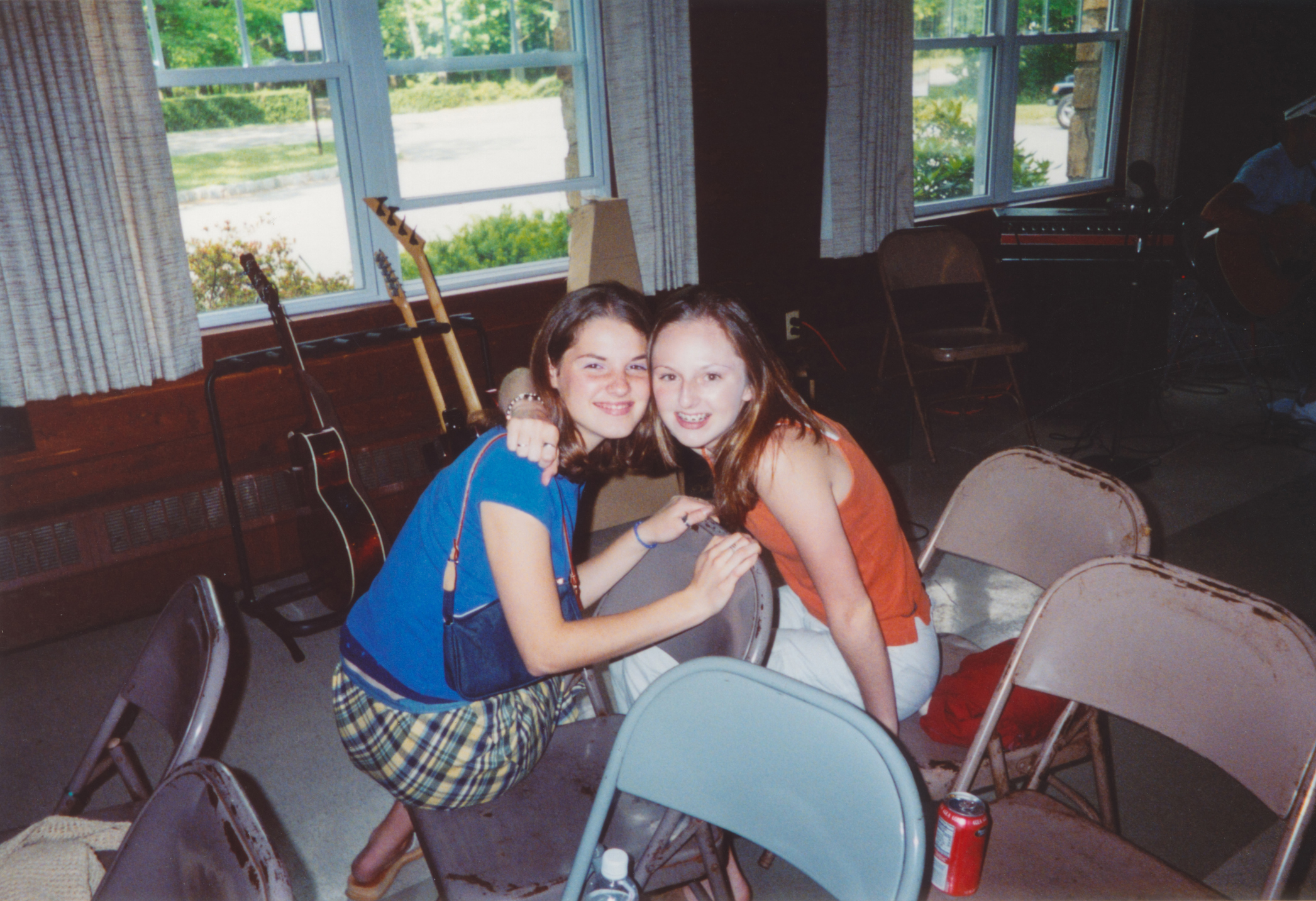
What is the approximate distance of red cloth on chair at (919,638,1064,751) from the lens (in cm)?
146

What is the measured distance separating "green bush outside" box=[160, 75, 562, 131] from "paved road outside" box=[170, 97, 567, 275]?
0.02 metres

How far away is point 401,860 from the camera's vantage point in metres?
1.77

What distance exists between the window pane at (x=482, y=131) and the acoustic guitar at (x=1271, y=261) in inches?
122

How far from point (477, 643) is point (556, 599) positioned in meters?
0.16

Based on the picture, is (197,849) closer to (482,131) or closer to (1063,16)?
(482,131)

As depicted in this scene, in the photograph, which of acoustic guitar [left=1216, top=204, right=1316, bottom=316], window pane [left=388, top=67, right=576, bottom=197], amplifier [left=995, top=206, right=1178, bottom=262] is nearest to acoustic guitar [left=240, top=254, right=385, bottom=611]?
window pane [left=388, top=67, right=576, bottom=197]

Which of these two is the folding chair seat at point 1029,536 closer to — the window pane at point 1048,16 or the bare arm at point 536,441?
the bare arm at point 536,441

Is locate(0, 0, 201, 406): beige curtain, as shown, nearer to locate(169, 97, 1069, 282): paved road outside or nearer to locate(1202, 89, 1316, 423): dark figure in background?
locate(169, 97, 1069, 282): paved road outside

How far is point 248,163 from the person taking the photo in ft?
10.4

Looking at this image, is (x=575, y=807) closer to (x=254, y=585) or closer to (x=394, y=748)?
(x=394, y=748)

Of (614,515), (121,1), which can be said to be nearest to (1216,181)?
(614,515)

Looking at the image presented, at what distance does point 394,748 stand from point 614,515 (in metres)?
2.08

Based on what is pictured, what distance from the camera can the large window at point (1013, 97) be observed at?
4895 mm

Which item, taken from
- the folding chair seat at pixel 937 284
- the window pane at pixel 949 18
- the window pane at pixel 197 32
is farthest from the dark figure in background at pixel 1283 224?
the window pane at pixel 197 32
